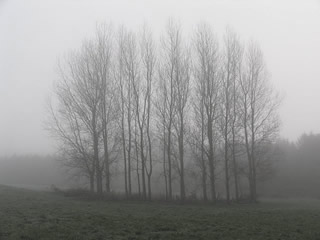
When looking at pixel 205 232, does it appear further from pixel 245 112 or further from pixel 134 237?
pixel 245 112

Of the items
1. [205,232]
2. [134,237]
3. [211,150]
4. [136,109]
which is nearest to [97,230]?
[134,237]

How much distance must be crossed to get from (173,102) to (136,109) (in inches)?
159

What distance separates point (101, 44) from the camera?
3325 cm

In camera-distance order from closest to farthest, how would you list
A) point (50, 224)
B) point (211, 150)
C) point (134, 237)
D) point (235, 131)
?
point (134, 237) < point (50, 224) < point (211, 150) < point (235, 131)

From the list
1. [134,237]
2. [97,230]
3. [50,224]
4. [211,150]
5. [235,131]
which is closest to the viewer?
[134,237]

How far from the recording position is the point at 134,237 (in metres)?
9.85

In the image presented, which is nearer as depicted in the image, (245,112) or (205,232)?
(205,232)

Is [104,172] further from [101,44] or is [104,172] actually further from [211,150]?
[101,44]

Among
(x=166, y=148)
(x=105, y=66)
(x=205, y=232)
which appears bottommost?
(x=205, y=232)

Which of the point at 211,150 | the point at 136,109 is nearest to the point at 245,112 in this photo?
the point at 211,150

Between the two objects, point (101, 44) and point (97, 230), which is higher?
point (101, 44)

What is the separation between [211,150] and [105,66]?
46.6 feet

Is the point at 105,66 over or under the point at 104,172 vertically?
over

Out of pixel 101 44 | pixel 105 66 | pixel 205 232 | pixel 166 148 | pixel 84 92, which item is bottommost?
pixel 205 232
